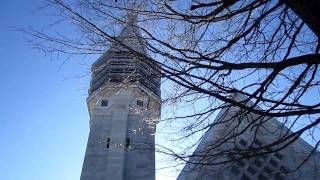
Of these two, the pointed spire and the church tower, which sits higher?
the church tower

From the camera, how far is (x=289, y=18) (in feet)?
20.2

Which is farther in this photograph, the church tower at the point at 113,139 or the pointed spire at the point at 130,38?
the church tower at the point at 113,139

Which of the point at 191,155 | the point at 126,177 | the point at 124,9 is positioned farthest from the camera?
the point at 126,177

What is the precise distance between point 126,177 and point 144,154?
170 cm

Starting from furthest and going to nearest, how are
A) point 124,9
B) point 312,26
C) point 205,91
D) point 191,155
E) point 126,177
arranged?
point 126,177 < point 124,9 < point 191,155 < point 205,91 < point 312,26

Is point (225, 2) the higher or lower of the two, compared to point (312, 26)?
higher

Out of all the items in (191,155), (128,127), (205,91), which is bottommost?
(191,155)

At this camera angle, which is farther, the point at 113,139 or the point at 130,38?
the point at 113,139

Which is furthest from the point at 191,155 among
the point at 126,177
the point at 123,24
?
the point at 126,177

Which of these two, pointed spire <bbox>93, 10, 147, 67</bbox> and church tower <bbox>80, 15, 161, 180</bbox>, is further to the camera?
church tower <bbox>80, 15, 161, 180</bbox>

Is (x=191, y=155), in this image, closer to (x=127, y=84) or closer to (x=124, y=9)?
(x=127, y=84)

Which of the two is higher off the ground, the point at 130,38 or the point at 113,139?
the point at 113,139

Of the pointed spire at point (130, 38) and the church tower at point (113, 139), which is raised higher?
the church tower at point (113, 139)

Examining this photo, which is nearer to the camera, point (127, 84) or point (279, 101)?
point (279, 101)
